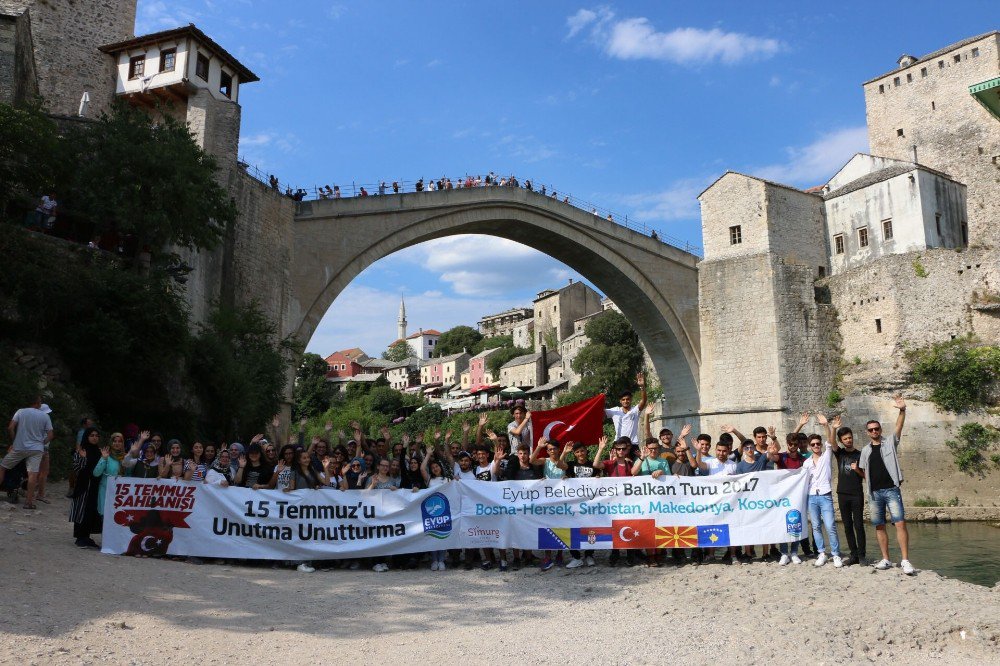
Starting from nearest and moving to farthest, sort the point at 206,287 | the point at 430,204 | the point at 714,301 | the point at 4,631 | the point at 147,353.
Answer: the point at 4,631 < the point at 147,353 < the point at 206,287 < the point at 430,204 < the point at 714,301

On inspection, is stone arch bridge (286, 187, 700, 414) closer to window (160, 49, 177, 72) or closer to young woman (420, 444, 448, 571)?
window (160, 49, 177, 72)

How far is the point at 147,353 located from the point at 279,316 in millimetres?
6992

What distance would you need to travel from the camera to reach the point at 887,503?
714 cm

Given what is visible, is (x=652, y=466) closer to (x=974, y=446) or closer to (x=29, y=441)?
(x=29, y=441)

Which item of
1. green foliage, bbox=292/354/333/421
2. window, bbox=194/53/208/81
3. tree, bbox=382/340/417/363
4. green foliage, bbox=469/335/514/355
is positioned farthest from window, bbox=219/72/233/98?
tree, bbox=382/340/417/363

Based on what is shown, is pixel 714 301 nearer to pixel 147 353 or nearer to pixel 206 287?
pixel 206 287

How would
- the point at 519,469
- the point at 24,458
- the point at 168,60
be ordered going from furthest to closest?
the point at 168,60 → the point at 24,458 → the point at 519,469

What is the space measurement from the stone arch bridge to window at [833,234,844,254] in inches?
209

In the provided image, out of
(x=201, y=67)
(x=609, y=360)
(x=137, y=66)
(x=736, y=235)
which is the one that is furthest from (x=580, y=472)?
(x=609, y=360)

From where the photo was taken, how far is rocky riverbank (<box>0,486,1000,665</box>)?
4.96 metres

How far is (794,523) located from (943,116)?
34184mm

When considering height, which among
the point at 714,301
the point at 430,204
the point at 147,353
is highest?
the point at 430,204

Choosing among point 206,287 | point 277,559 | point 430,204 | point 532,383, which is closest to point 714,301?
point 430,204

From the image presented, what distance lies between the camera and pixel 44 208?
1410cm
